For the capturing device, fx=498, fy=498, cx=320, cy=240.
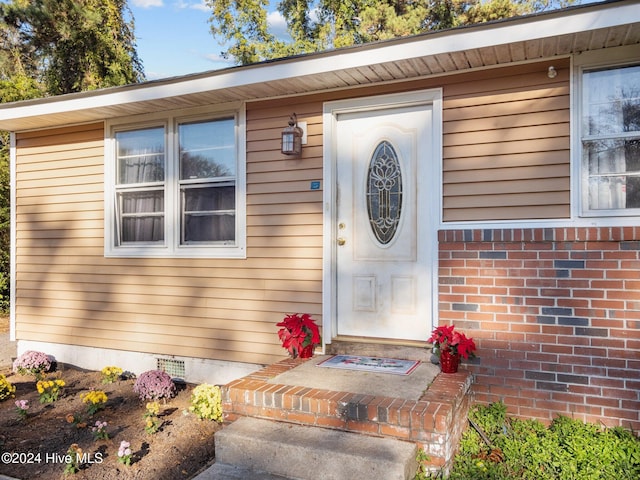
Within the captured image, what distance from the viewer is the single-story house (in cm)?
335

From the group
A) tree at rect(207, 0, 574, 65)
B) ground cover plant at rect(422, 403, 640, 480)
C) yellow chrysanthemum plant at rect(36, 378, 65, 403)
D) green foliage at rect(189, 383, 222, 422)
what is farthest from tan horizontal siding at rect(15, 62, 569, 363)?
tree at rect(207, 0, 574, 65)

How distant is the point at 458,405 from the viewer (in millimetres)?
3061

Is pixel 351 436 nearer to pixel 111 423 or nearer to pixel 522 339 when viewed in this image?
pixel 522 339

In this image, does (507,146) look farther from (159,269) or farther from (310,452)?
(159,269)

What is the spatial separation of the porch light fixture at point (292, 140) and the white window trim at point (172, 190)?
0.51 m

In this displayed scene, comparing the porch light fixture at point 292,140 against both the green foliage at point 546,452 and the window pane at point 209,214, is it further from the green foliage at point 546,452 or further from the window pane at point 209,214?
the green foliage at point 546,452

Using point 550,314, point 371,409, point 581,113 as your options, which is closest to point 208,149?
point 371,409

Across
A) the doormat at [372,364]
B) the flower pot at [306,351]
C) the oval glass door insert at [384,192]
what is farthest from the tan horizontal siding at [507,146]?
the flower pot at [306,351]

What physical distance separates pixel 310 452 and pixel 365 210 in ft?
6.84

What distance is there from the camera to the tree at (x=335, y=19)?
13.3 meters

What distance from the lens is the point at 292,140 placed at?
14.0 feet

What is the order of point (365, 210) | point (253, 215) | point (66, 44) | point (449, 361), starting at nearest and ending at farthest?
point (449, 361)
point (365, 210)
point (253, 215)
point (66, 44)

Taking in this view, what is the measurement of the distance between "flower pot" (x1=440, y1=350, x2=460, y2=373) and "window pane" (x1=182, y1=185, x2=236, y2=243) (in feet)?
7.39

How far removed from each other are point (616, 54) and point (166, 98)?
11.8 ft
